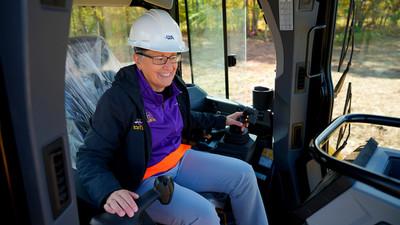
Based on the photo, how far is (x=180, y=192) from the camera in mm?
1631

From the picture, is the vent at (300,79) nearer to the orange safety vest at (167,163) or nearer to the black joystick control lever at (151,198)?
the orange safety vest at (167,163)

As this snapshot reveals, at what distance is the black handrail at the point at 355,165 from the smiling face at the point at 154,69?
75 centimetres

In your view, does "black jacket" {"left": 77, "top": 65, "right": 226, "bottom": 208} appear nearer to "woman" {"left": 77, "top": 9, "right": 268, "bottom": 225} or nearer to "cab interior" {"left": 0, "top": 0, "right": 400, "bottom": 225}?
"woman" {"left": 77, "top": 9, "right": 268, "bottom": 225}

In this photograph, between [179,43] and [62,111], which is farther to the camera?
[179,43]

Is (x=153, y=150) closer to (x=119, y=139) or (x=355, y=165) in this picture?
(x=119, y=139)

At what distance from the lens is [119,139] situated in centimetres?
A: 158

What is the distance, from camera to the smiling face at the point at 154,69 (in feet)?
5.49

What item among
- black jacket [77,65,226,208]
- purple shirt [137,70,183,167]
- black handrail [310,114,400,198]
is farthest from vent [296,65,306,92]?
black jacket [77,65,226,208]

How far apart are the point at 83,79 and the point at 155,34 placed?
733 millimetres

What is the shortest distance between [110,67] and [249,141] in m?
1.07

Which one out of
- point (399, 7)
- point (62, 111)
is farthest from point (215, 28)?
point (62, 111)

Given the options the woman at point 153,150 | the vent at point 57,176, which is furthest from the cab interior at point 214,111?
the woman at point 153,150

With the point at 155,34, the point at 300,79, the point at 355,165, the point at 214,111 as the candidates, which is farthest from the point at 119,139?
the point at 214,111

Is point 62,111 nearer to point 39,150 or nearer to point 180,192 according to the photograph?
point 39,150
